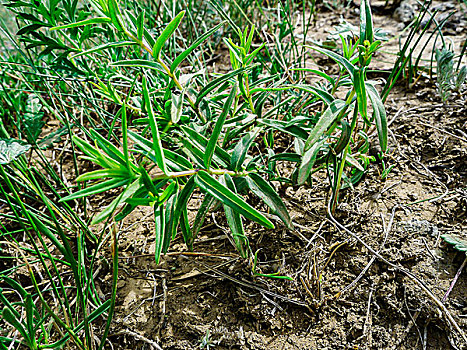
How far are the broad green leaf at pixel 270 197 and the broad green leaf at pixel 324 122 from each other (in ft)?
0.48

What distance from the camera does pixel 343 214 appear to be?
56.0 inches

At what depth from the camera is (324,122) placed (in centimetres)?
111

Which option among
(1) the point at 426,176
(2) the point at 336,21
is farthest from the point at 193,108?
(2) the point at 336,21

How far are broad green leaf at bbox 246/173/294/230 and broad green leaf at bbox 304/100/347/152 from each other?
0.15 metres

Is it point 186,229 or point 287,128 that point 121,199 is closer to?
point 186,229

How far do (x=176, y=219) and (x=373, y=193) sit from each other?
771 mm

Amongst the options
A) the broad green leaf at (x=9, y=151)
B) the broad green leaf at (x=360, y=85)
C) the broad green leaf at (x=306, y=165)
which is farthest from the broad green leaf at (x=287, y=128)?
the broad green leaf at (x=9, y=151)

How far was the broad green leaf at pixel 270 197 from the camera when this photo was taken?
1.10 meters

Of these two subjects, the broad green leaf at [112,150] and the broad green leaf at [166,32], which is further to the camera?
the broad green leaf at [166,32]

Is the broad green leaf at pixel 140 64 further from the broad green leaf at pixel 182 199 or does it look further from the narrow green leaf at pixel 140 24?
the broad green leaf at pixel 182 199

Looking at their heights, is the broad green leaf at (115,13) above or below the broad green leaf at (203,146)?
above

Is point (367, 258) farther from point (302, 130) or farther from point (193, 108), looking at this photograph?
point (193, 108)

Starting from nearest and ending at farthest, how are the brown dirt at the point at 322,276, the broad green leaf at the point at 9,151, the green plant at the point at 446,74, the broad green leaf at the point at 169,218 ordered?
the broad green leaf at the point at 169,218 < the brown dirt at the point at 322,276 < the broad green leaf at the point at 9,151 < the green plant at the point at 446,74

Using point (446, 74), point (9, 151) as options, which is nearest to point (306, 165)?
point (446, 74)
